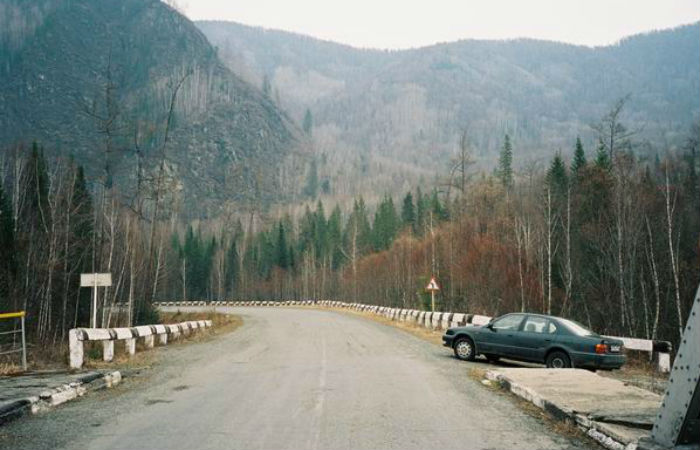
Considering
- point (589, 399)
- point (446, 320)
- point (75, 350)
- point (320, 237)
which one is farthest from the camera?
point (320, 237)

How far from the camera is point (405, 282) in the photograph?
2635 inches

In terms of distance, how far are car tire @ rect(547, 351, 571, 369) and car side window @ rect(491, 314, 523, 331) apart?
1295 millimetres

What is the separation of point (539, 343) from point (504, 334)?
3.64 ft

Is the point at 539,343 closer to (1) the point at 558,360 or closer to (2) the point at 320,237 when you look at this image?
(1) the point at 558,360

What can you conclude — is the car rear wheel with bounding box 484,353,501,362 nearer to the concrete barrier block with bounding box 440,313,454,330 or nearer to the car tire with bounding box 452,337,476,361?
the car tire with bounding box 452,337,476,361

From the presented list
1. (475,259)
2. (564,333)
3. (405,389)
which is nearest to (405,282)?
(475,259)

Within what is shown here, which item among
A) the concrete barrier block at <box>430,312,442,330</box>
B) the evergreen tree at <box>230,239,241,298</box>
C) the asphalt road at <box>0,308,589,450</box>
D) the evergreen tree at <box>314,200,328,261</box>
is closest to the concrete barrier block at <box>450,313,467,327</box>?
the concrete barrier block at <box>430,312,442,330</box>

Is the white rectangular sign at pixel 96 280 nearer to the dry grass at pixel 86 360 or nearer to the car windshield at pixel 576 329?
the dry grass at pixel 86 360

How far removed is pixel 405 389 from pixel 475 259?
1191 inches

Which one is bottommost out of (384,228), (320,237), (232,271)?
(232,271)

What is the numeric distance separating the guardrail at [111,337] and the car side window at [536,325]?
1076 centimetres

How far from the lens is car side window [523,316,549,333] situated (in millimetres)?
15844

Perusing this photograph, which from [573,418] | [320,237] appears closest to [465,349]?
[573,418]

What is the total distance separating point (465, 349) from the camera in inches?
686
